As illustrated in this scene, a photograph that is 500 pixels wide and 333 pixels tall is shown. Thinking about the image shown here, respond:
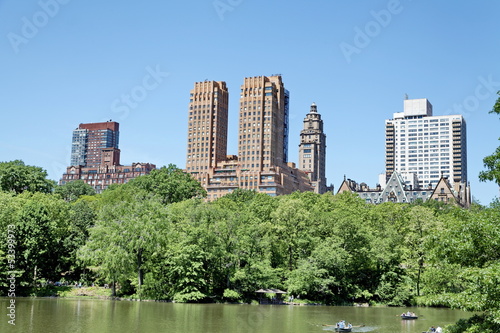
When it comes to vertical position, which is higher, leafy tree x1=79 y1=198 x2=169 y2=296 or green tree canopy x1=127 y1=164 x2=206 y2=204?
green tree canopy x1=127 y1=164 x2=206 y2=204

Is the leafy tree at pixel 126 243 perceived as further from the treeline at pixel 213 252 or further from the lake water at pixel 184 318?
the lake water at pixel 184 318

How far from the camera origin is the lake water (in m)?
42.2

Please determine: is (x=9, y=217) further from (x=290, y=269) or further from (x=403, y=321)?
(x=403, y=321)

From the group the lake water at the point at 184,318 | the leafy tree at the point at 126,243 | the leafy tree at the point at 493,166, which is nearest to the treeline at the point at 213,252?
the leafy tree at the point at 126,243

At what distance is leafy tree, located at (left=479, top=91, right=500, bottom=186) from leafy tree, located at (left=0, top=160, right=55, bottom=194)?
9486 centimetres

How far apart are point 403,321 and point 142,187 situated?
270ft

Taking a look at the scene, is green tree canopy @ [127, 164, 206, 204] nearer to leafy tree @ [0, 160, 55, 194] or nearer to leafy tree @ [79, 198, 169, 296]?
leafy tree @ [0, 160, 55, 194]

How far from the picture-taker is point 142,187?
418ft

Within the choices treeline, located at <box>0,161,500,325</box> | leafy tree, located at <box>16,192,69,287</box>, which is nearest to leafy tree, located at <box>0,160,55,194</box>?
treeline, located at <box>0,161,500,325</box>

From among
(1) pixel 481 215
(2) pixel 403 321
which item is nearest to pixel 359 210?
(2) pixel 403 321

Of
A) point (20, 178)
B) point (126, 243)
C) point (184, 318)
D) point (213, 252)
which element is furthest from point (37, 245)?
point (20, 178)

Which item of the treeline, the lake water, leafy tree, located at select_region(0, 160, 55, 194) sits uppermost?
leafy tree, located at select_region(0, 160, 55, 194)

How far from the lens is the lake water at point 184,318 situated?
42219 millimetres

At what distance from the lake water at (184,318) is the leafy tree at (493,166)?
20.6 meters
